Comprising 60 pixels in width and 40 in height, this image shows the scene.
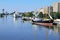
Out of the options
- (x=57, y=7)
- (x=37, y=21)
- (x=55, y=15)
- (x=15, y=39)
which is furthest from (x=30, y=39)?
(x=57, y=7)

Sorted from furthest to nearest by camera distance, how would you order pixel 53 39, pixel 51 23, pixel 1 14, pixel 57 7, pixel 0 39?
pixel 1 14
pixel 57 7
pixel 51 23
pixel 53 39
pixel 0 39

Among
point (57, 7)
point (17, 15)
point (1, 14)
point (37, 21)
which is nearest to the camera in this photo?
point (37, 21)

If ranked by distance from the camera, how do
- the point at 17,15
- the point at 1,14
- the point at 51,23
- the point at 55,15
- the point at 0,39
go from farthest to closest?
the point at 1,14
the point at 17,15
the point at 55,15
the point at 51,23
the point at 0,39

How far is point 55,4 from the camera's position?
55.4 meters

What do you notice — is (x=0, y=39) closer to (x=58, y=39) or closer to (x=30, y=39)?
(x=30, y=39)

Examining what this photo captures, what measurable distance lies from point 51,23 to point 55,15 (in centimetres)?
1346

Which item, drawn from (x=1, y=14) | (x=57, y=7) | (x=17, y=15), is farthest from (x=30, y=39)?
(x=1, y=14)

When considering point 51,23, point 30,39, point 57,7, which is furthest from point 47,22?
point 57,7

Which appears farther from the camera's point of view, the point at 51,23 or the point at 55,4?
the point at 55,4

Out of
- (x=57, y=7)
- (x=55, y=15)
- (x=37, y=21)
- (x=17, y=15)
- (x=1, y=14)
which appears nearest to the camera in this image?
(x=37, y=21)

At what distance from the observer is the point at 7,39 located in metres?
13.0

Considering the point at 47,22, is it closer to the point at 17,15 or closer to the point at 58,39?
the point at 58,39

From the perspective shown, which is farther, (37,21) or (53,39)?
(37,21)

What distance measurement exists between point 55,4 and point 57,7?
4.13ft
